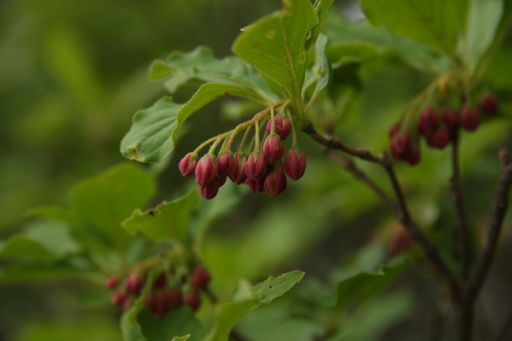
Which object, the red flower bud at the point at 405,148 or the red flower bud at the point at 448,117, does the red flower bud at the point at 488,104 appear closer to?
the red flower bud at the point at 448,117

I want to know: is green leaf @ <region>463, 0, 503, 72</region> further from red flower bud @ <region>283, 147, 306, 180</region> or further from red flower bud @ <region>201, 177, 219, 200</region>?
red flower bud @ <region>201, 177, 219, 200</region>

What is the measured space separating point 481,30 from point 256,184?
1.07 metres

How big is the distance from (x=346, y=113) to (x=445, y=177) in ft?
2.96

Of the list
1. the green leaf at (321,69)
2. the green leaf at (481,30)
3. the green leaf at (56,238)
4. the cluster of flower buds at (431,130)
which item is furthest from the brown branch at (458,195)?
the green leaf at (56,238)

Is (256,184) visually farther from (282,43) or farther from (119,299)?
(119,299)

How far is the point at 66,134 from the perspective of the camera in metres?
5.09

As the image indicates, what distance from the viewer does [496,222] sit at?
6.30ft

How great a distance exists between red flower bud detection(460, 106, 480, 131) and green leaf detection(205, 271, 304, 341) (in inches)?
31.0

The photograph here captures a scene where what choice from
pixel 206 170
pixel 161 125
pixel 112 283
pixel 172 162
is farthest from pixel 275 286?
pixel 172 162

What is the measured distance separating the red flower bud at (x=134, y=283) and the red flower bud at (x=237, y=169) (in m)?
0.61

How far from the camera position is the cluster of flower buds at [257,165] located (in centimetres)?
159

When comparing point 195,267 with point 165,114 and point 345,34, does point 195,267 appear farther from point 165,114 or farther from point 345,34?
point 345,34

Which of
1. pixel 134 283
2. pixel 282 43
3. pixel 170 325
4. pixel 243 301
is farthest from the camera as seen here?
pixel 134 283

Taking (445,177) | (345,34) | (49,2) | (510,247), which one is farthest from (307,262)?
(345,34)
